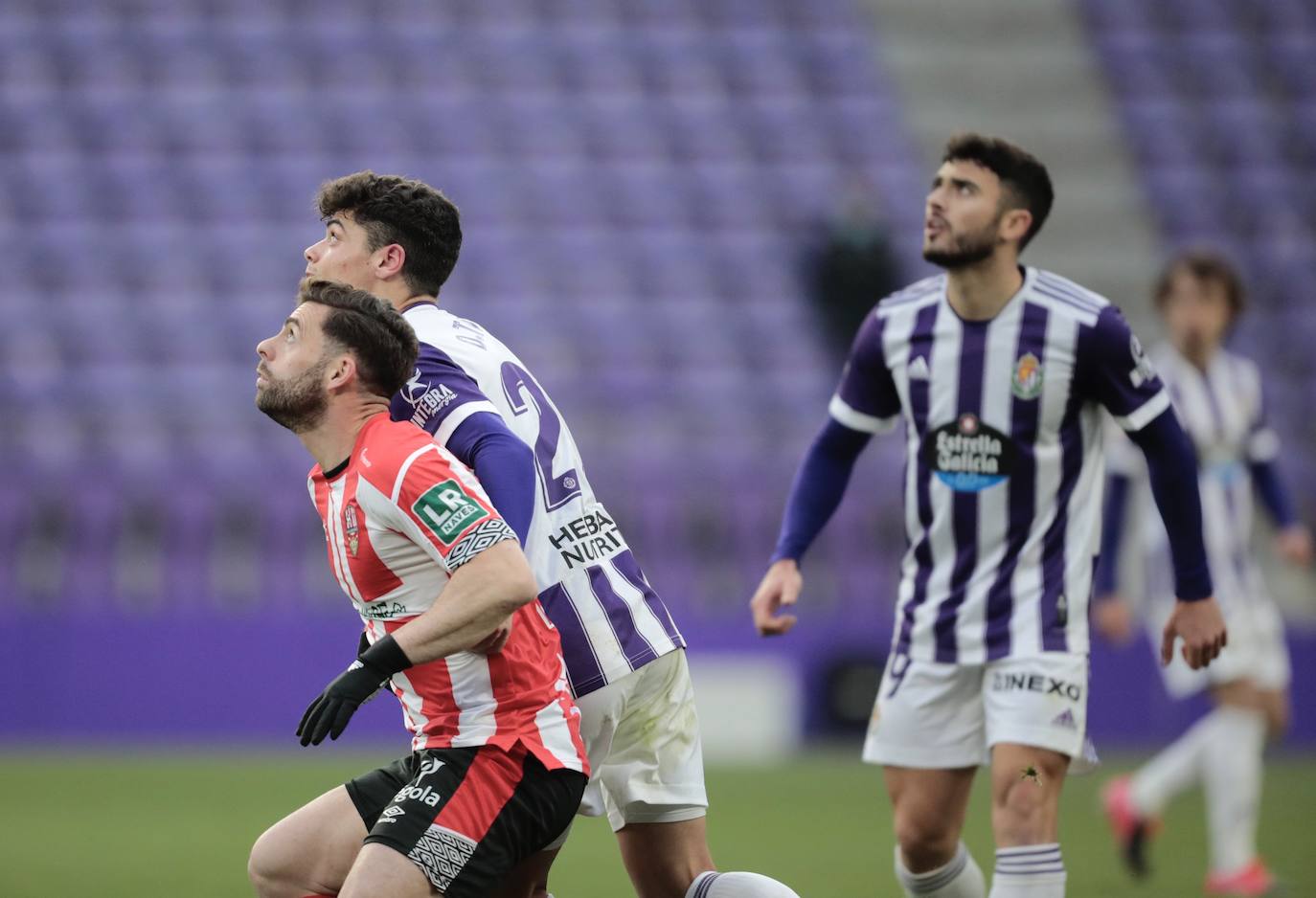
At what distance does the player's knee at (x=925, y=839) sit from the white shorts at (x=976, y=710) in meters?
0.14

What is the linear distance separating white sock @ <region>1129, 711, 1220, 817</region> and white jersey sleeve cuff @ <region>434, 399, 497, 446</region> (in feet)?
14.5

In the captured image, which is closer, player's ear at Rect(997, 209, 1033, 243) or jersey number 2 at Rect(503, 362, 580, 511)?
jersey number 2 at Rect(503, 362, 580, 511)

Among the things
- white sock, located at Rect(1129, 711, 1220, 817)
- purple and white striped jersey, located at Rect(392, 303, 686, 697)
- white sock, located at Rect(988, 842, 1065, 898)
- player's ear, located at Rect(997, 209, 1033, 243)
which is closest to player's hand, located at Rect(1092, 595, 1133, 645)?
white sock, located at Rect(1129, 711, 1220, 817)

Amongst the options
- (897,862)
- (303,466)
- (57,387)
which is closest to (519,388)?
(897,862)

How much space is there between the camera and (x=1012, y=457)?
478 cm

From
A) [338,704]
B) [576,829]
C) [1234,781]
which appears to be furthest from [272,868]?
[576,829]

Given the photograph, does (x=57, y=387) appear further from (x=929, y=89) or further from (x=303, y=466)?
(x=929, y=89)

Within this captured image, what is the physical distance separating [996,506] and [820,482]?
1.91 ft

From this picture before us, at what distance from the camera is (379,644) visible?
344 centimetres

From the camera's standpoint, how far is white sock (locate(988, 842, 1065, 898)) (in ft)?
14.5

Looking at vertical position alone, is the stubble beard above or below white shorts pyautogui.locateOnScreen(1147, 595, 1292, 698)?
above

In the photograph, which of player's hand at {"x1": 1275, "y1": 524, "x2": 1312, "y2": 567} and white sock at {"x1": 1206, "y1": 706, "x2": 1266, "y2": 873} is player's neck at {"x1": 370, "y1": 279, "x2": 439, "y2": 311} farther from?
player's hand at {"x1": 1275, "y1": 524, "x2": 1312, "y2": 567}

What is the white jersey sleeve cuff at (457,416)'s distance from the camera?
3.79 meters

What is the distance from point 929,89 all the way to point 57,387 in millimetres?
9316
